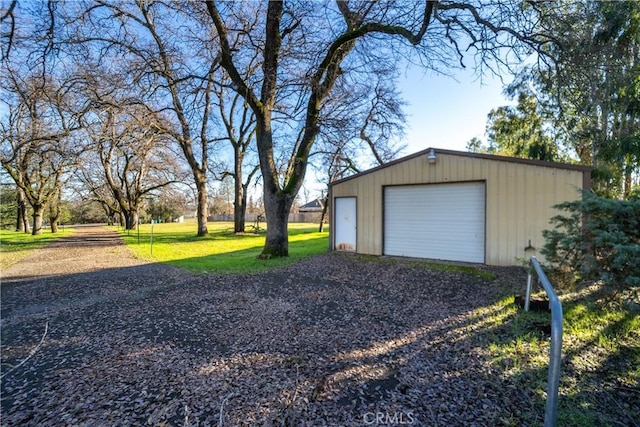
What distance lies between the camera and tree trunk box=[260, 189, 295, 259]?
30.9ft

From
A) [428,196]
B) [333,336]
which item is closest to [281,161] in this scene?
[428,196]

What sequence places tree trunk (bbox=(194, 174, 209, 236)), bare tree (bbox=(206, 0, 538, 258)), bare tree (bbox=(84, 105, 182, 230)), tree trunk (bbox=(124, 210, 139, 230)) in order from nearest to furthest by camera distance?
1. bare tree (bbox=(206, 0, 538, 258))
2. bare tree (bbox=(84, 105, 182, 230))
3. tree trunk (bbox=(194, 174, 209, 236))
4. tree trunk (bbox=(124, 210, 139, 230))

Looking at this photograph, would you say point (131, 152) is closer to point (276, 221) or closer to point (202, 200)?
point (202, 200)

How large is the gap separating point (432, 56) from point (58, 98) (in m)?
11.2

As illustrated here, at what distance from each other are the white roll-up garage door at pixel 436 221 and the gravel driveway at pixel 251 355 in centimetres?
210

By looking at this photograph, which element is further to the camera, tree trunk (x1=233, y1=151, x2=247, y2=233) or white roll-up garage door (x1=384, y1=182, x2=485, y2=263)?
tree trunk (x1=233, y1=151, x2=247, y2=233)

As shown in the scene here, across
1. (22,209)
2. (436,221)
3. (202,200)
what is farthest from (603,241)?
(22,209)

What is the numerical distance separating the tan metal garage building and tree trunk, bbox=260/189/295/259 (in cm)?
193

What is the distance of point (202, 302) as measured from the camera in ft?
17.2

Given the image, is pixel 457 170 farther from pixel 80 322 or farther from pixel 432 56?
pixel 80 322

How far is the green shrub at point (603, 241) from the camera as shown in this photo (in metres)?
2.91

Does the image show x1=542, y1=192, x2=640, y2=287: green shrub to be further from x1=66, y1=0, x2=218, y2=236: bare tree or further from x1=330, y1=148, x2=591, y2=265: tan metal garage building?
x1=66, y1=0, x2=218, y2=236: bare tree

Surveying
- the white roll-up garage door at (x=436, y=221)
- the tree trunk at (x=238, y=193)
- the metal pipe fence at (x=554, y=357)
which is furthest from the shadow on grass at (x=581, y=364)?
the tree trunk at (x=238, y=193)

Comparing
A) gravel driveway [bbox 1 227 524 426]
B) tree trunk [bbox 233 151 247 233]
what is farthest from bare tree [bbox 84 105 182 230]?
gravel driveway [bbox 1 227 524 426]
